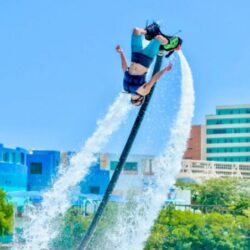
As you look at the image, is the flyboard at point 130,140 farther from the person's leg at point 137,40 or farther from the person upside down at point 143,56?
the person's leg at point 137,40

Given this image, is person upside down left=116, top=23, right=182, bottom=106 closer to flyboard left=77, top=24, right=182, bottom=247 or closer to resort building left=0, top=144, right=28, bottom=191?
flyboard left=77, top=24, right=182, bottom=247

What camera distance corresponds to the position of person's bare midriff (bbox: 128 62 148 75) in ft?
26.3

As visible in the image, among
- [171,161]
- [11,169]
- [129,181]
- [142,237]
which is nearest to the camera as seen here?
[171,161]

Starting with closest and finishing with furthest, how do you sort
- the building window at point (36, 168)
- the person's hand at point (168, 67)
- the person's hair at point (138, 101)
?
the person's hand at point (168, 67)
the person's hair at point (138, 101)
the building window at point (36, 168)

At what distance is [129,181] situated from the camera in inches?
518

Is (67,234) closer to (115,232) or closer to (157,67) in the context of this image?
(115,232)

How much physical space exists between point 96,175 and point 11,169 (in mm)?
4924

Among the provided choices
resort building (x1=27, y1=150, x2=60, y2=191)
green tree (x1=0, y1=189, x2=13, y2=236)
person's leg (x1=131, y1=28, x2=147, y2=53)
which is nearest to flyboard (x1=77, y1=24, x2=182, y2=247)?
person's leg (x1=131, y1=28, x2=147, y2=53)

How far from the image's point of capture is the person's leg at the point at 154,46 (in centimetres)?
796

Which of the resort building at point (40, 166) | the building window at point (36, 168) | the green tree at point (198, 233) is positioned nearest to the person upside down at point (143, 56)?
the green tree at point (198, 233)

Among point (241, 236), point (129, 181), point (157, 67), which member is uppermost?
point (157, 67)

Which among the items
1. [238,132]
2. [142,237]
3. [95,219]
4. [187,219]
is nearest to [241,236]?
[187,219]

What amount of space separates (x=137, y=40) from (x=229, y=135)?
69.8 metres

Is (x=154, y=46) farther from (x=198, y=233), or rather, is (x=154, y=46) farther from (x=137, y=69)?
(x=198, y=233)
